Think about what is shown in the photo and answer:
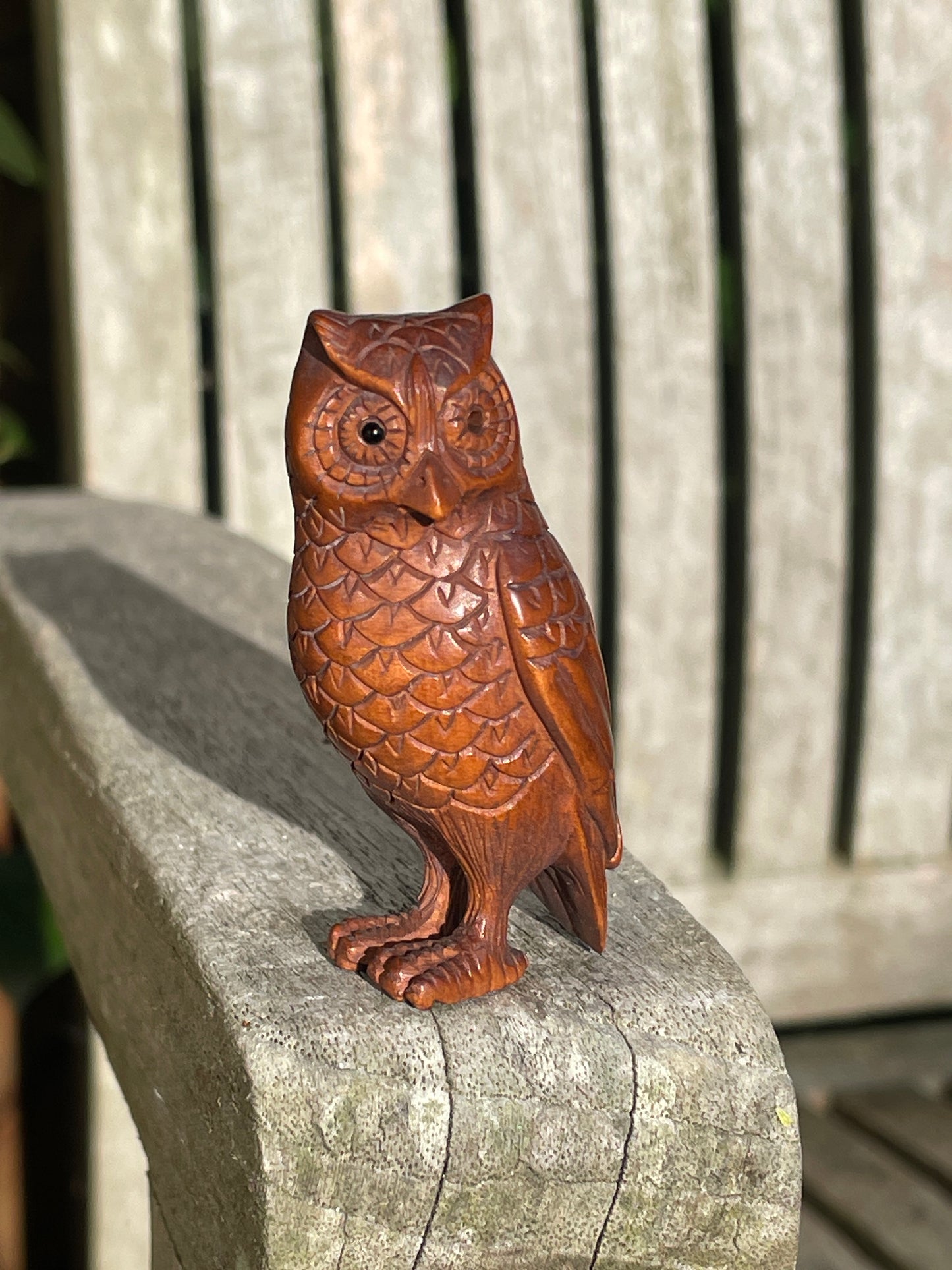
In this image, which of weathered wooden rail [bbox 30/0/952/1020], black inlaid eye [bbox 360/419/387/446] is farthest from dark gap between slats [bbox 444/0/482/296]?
black inlaid eye [bbox 360/419/387/446]

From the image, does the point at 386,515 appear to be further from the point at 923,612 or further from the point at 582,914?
the point at 923,612

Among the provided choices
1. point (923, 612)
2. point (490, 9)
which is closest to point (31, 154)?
point (490, 9)

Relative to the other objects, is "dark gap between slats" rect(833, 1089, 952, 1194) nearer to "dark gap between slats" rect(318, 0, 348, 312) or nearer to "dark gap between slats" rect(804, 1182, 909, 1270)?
"dark gap between slats" rect(804, 1182, 909, 1270)

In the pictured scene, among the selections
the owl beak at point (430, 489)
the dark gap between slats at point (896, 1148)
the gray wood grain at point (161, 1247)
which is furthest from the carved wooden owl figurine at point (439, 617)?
the dark gap between slats at point (896, 1148)

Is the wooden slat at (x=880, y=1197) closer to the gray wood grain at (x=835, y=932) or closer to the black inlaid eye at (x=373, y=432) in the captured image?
the gray wood grain at (x=835, y=932)

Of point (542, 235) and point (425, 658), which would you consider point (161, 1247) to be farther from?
point (542, 235)

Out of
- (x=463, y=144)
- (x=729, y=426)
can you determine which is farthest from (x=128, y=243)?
(x=729, y=426)

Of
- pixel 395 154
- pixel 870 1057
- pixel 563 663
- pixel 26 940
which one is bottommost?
pixel 870 1057
